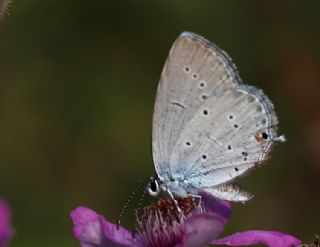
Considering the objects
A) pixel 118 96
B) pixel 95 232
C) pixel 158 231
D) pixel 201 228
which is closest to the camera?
pixel 201 228

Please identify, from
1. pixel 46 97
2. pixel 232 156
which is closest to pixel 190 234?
pixel 232 156

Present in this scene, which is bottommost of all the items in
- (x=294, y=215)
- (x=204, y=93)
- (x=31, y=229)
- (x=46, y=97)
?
(x=294, y=215)

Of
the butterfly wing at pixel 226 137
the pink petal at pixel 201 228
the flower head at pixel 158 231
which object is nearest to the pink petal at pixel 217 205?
the flower head at pixel 158 231

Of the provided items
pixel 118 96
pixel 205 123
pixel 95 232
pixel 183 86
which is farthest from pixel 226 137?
pixel 118 96

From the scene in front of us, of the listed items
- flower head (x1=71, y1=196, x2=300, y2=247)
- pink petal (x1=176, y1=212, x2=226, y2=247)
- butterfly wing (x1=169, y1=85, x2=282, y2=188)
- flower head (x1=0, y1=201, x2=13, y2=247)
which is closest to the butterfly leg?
flower head (x1=71, y1=196, x2=300, y2=247)

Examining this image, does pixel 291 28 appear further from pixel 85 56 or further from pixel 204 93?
pixel 204 93

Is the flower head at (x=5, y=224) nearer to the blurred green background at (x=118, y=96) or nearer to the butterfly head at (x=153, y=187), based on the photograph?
the butterfly head at (x=153, y=187)

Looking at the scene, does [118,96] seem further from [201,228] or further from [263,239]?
[201,228]
